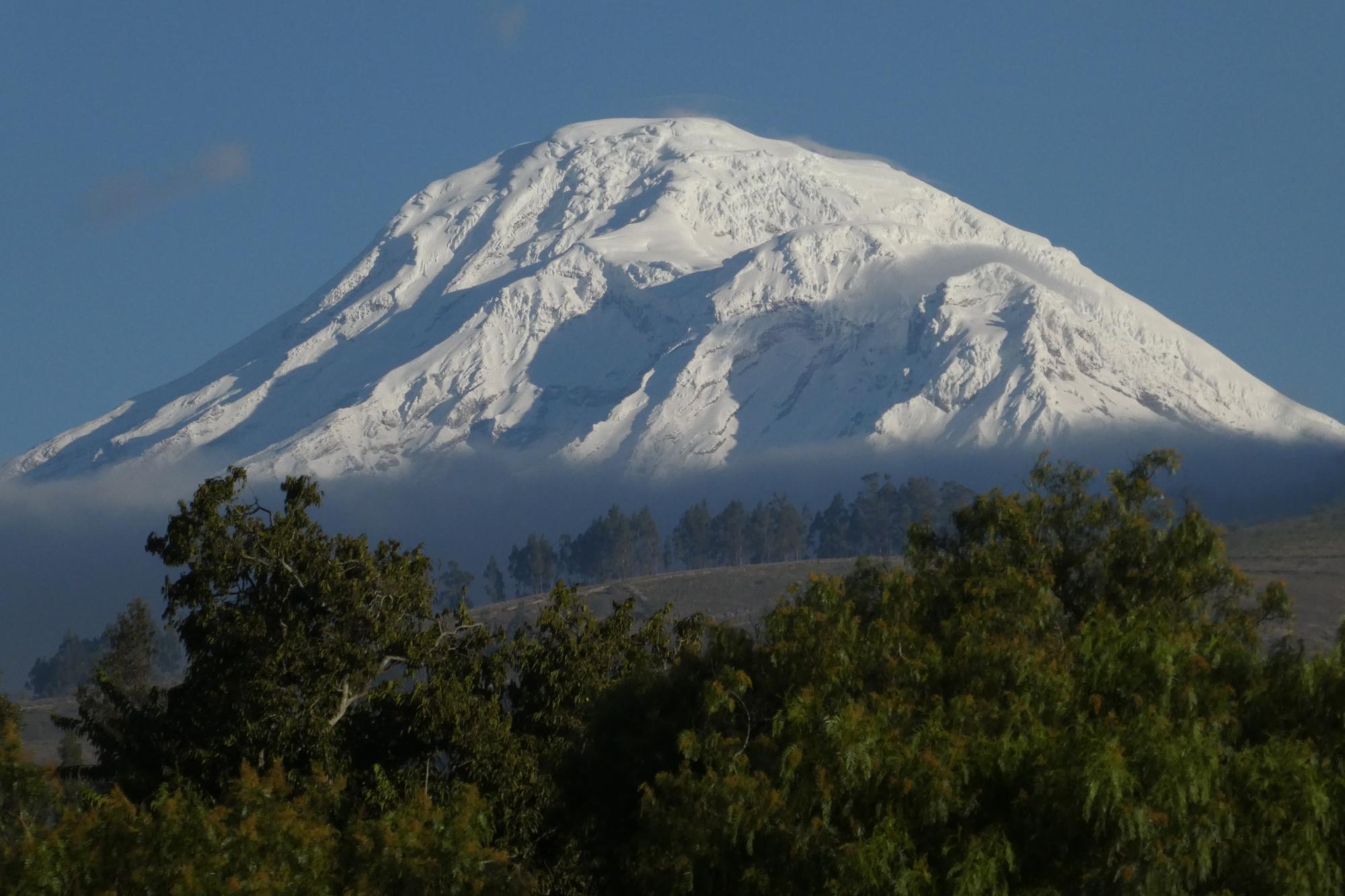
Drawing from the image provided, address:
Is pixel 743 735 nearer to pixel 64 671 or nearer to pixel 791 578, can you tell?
pixel 791 578

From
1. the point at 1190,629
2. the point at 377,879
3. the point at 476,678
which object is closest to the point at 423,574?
the point at 476,678

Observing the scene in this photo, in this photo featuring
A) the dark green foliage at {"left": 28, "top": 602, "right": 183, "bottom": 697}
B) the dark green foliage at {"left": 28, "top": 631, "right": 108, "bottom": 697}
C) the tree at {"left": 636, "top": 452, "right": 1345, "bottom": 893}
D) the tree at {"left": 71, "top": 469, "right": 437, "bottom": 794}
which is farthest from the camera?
Result: the dark green foliage at {"left": 28, "top": 631, "right": 108, "bottom": 697}

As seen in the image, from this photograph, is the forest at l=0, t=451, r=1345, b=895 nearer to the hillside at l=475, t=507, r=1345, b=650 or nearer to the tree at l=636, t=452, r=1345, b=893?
the tree at l=636, t=452, r=1345, b=893

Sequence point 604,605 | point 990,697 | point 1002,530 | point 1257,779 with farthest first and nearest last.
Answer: point 604,605 → point 1002,530 → point 990,697 → point 1257,779

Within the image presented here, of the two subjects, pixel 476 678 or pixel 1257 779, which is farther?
pixel 476 678

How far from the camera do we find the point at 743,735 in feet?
88.8

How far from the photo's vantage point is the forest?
20844 millimetres

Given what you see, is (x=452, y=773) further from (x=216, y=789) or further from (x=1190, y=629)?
(x=1190, y=629)

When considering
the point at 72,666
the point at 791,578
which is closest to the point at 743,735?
the point at 791,578

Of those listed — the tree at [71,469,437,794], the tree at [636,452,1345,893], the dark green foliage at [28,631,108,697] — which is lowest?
the dark green foliage at [28,631,108,697]

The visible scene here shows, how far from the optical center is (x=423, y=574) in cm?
3284

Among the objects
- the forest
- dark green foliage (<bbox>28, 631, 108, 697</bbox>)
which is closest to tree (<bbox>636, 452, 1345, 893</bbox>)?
the forest

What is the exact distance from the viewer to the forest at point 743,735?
2084 cm

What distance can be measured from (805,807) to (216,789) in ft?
43.3
